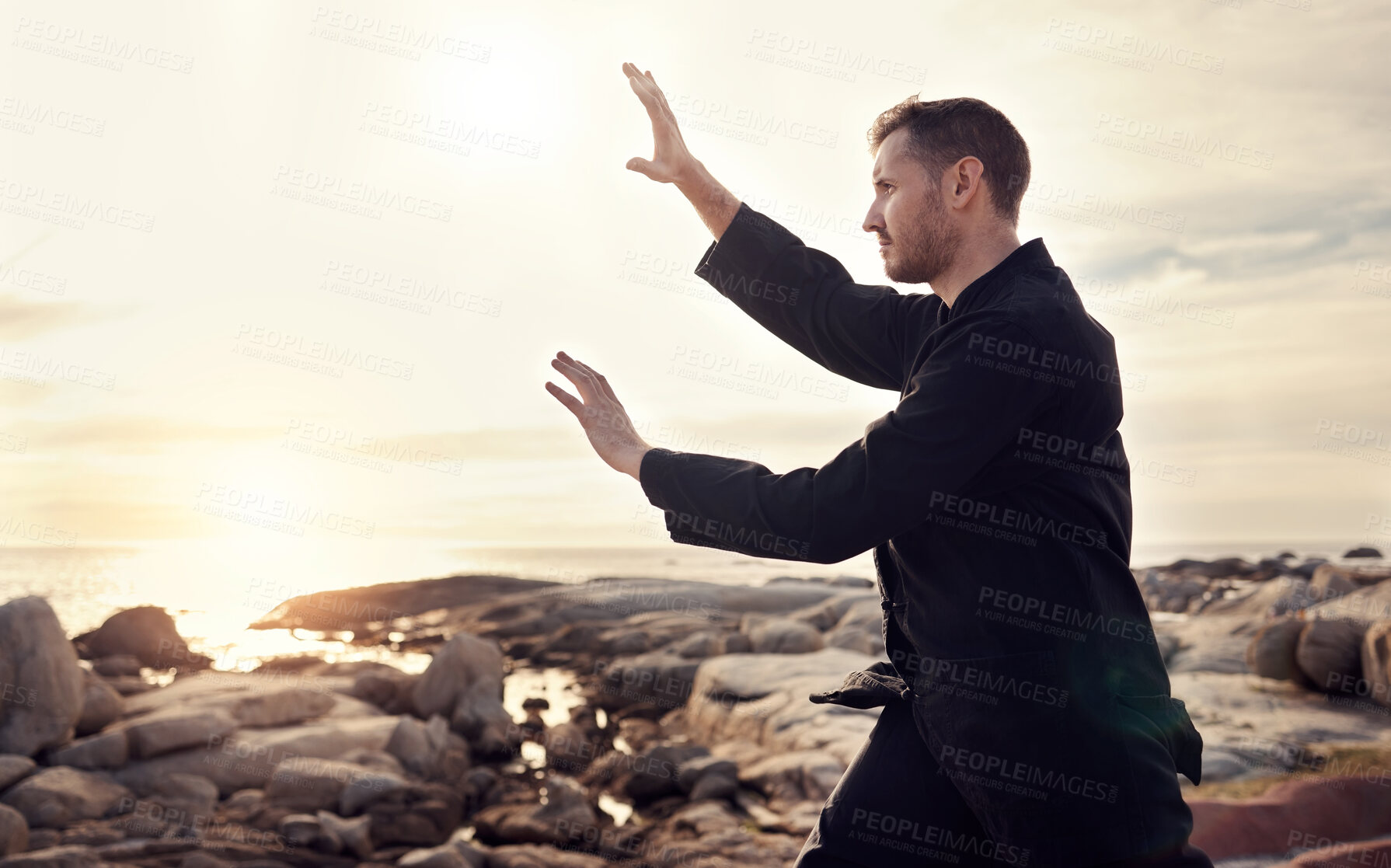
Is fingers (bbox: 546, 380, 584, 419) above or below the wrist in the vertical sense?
above

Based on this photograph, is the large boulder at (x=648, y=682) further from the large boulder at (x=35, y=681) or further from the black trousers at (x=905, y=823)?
the black trousers at (x=905, y=823)

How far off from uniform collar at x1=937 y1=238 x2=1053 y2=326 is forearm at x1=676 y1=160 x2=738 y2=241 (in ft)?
3.55

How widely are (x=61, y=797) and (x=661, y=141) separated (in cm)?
674

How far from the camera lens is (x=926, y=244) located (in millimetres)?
2500

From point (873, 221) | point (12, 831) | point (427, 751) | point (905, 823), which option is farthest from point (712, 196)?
point (427, 751)

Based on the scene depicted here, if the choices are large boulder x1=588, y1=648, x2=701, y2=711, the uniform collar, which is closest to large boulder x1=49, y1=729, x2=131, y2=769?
large boulder x1=588, y1=648, x2=701, y2=711

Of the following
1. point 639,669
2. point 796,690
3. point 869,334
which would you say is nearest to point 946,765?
point 869,334

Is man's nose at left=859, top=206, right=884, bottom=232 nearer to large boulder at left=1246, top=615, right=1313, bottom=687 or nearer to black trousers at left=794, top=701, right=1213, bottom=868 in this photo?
black trousers at left=794, top=701, right=1213, bottom=868

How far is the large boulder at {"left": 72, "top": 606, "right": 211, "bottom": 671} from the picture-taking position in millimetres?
12070

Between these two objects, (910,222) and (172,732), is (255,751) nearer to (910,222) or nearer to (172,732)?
(172,732)

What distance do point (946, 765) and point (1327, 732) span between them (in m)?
6.72

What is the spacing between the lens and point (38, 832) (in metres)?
6.55

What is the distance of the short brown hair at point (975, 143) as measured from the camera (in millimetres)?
2492

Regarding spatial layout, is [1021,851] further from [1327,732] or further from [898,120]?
[1327,732]
